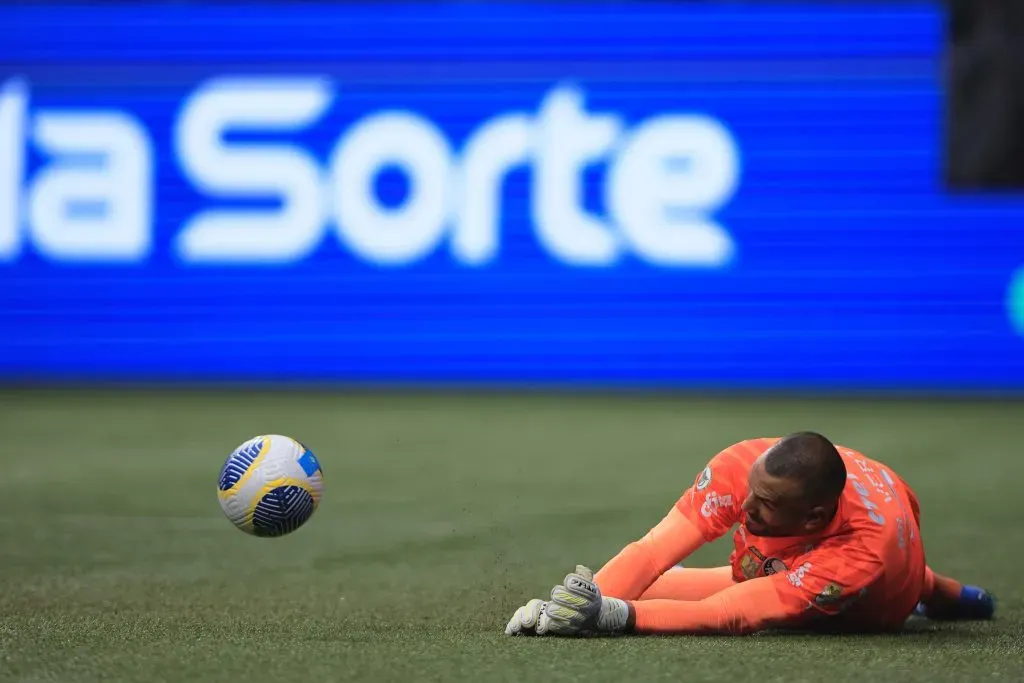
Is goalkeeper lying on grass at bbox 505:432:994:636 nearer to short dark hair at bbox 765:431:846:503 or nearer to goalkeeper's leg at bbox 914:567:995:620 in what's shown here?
short dark hair at bbox 765:431:846:503

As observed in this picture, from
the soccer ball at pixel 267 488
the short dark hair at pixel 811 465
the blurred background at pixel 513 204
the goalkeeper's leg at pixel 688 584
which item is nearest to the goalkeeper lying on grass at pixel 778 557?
the short dark hair at pixel 811 465

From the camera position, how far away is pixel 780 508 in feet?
14.0

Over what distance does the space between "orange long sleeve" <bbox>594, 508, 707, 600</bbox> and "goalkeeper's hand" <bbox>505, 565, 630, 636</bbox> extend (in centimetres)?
16

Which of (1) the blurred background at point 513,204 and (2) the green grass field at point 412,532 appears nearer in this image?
(2) the green grass field at point 412,532

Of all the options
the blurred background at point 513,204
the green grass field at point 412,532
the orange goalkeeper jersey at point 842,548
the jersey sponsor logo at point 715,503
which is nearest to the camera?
the green grass field at point 412,532

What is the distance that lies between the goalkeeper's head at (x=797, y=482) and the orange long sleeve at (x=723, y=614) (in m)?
0.24

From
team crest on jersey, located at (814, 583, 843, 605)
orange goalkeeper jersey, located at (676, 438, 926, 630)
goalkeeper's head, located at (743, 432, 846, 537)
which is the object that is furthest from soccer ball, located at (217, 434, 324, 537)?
team crest on jersey, located at (814, 583, 843, 605)

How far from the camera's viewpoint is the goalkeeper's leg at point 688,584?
492 cm

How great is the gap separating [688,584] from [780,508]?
0.78 meters

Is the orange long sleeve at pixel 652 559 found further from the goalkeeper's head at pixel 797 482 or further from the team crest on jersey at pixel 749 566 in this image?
the goalkeeper's head at pixel 797 482

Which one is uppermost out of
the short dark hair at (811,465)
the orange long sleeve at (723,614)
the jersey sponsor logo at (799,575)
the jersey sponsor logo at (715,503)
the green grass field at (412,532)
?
the short dark hair at (811,465)

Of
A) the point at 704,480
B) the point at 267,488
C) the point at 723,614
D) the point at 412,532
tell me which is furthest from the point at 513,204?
the point at 723,614

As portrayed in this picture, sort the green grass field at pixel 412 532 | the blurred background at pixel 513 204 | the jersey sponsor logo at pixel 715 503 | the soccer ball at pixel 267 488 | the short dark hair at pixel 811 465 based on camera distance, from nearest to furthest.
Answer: the green grass field at pixel 412 532, the short dark hair at pixel 811 465, the jersey sponsor logo at pixel 715 503, the soccer ball at pixel 267 488, the blurred background at pixel 513 204

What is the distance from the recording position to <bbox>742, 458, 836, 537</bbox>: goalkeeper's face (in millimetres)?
4230
